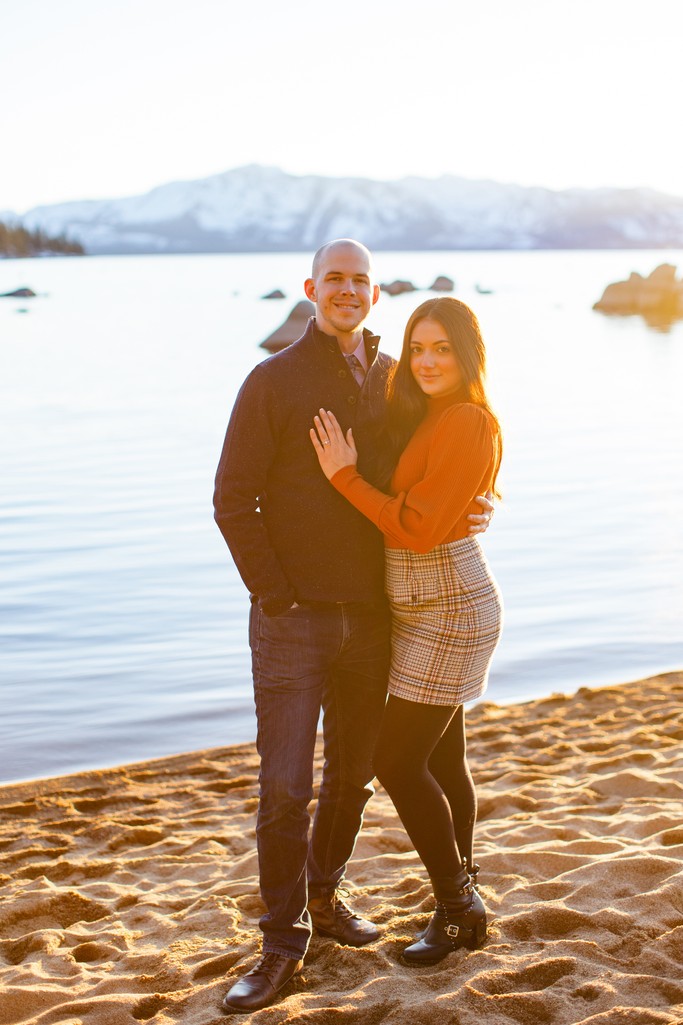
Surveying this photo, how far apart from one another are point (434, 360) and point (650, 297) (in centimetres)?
5477

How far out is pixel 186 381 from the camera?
1144 inches

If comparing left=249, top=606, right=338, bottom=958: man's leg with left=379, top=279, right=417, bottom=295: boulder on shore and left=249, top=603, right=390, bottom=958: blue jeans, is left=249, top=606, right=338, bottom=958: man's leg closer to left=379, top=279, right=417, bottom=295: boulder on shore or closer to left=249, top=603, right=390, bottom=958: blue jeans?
left=249, top=603, right=390, bottom=958: blue jeans

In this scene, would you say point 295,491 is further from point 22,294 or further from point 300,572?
point 22,294

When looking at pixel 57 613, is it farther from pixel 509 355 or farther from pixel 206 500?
pixel 509 355

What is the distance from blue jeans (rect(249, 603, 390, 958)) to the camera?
351 cm

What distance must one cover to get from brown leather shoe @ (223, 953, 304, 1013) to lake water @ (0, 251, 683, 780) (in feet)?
10.6

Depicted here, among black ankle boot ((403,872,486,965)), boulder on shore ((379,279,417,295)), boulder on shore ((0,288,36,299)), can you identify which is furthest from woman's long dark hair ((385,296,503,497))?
boulder on shore ((0,288,36,299))

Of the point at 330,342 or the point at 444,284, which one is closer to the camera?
the point at 330,342

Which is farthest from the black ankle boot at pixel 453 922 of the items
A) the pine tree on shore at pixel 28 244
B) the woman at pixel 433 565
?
the pine tree on shore at pixel 28 244

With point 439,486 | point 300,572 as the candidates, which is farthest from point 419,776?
point 439,486

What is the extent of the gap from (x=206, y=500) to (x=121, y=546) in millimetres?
2628

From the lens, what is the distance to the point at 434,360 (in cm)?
353

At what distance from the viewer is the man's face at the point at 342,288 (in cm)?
358

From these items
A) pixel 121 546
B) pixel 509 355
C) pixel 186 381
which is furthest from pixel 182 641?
pixel 509 355
